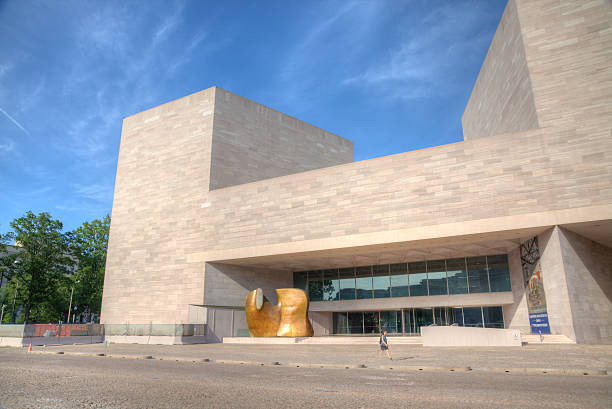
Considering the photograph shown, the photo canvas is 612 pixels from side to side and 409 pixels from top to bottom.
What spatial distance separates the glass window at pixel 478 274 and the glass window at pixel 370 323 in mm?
8918

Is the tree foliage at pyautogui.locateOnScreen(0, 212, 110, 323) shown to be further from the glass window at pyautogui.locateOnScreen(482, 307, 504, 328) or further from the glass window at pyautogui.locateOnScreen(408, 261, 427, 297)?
the glass window at pyautogui.locateOnScreen(482, 307, 504, 328)

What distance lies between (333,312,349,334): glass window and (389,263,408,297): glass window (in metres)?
6.09

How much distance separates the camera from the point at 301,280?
42.3 meters

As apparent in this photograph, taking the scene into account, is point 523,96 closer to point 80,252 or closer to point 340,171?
point 340,171

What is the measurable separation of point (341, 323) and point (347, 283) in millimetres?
4244

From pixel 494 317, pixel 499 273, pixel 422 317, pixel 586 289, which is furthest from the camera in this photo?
pixel 422 317

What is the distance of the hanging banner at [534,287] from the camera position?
2644cm

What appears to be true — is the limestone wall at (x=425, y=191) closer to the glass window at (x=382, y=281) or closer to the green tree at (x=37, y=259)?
the glass window at (x=382, y=281)

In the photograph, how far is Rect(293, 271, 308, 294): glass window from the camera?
42000mm

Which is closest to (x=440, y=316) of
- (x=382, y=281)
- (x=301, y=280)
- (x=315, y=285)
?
(x=382, y=281)

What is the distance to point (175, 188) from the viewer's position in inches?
1510

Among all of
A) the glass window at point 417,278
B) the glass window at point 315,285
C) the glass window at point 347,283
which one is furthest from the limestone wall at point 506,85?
the glass window at point 315,285

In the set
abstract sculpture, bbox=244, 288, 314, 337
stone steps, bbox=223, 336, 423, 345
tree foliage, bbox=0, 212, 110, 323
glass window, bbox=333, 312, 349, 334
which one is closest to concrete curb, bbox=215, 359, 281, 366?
stone steps, bbox=223, 336, 423, 345

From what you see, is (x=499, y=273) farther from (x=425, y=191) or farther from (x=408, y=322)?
(x=425, y=191)
